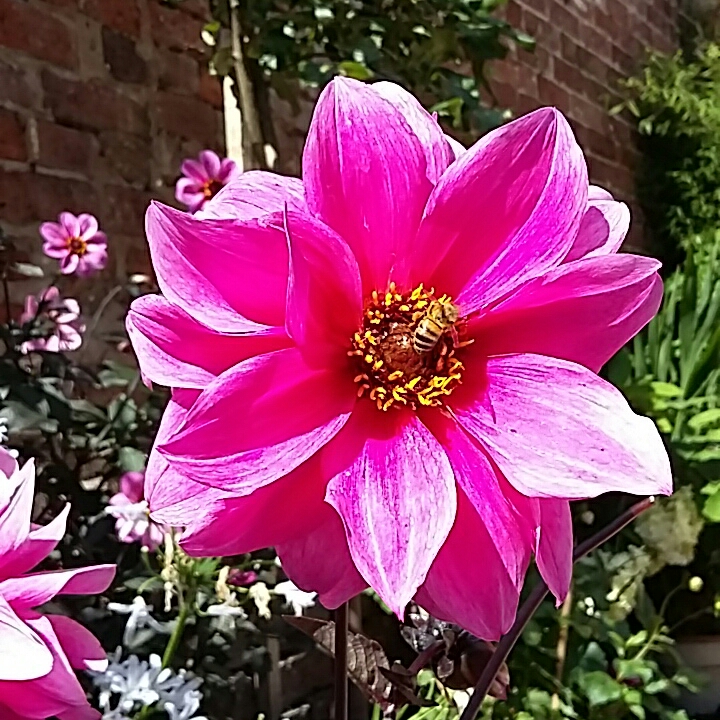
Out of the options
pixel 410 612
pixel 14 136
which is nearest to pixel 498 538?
pixel 410 612

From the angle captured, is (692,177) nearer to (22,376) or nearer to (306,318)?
(22,376)

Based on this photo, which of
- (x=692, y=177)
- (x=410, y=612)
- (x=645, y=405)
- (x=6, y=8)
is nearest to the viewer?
(x=410, y=612)

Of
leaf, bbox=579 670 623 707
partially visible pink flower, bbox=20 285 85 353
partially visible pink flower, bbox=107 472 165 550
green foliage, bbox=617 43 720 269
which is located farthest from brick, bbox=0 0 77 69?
green foliage, bbox=617 43 720 269

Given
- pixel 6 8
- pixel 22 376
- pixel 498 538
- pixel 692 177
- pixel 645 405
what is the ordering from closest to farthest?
pixel 498 538 < pixel 22 376 < pixel 6 8 < pixel 645 405 < pixel 692 177

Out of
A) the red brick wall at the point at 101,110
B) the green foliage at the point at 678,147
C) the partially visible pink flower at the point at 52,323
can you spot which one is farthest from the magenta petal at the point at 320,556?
the green foliage at the point at 678,147

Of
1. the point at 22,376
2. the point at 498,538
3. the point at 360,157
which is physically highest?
the point at 360,157

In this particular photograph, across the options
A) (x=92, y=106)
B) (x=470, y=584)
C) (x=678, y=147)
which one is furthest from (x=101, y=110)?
(x=678, y=147)
